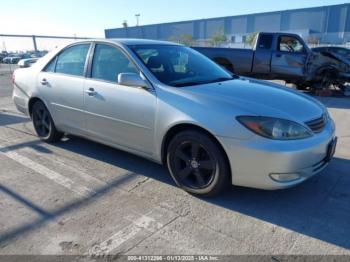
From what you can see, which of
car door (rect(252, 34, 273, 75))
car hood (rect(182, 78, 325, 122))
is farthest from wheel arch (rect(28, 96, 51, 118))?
car door (rect(252, 34, 273, 75))

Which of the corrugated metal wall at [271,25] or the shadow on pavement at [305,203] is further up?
the corrugated metal wall at [271,25]

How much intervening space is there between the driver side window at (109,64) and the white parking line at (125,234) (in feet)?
5.52

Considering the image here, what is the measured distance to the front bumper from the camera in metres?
2.86

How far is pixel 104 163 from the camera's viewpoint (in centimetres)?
432

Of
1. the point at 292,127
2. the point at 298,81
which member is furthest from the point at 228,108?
the point at 298,81

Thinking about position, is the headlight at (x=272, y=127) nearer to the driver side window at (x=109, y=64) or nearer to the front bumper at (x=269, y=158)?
the front bumper at (x=269, y=158)

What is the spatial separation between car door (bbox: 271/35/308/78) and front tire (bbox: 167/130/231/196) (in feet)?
25.0

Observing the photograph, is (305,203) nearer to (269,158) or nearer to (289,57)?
(269,158)

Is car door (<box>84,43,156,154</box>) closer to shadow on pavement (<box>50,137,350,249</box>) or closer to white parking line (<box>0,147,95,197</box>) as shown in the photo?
shadow on pavement (<box>50,137,350,249</box>)

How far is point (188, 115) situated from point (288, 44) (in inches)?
321

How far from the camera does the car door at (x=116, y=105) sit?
3537 millimetres

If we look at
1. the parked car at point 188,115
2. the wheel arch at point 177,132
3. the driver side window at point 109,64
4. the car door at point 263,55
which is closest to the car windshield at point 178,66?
the parked car at point 188,115

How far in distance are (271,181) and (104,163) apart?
2270 millimetres

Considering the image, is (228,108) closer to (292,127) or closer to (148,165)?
(292,127)
